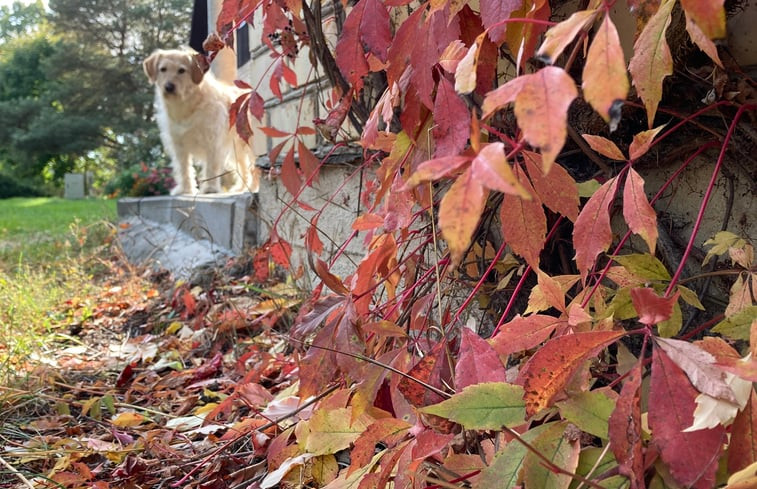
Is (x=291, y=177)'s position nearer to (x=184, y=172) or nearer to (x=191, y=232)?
(x=191, y=232)

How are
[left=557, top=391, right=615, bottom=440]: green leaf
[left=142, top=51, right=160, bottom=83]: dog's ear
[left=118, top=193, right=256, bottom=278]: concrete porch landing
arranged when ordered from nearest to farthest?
1. [left=557, top=391, right=615, bottom=440]: green leaf
2. [left=118, top=193, right=256, bottom=278]: concrete porch landing
3. [left=142, top=51, right=160, bottom=83]: dog's ear

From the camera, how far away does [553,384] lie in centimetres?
64

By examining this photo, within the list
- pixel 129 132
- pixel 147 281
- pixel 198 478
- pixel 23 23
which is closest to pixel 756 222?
pixel 198 478

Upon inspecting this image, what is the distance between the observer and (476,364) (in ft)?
2.45

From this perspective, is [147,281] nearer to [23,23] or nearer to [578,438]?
[578,438]

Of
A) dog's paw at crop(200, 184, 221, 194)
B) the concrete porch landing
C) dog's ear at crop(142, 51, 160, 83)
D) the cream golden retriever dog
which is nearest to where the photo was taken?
the concrete porch landing

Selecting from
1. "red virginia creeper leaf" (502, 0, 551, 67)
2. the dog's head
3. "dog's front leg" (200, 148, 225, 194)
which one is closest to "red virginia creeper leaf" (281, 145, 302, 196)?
"red virginia creeper leaf" (502, 0, 551, 67)

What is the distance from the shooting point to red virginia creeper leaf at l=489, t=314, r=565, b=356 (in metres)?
0.76

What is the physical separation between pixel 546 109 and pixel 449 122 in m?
0.25

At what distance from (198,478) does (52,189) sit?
103ft

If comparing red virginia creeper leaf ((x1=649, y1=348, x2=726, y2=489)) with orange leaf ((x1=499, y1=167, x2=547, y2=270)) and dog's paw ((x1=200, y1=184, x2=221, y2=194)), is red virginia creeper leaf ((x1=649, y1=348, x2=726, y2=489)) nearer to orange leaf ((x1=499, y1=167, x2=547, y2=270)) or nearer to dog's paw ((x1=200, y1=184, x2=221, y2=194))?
orange leaf ((x1=499, y1=167, x2=547, y2=270))

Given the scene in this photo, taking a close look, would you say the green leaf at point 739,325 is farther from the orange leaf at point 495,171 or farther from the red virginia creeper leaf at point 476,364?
the orange leaf at point 495,171

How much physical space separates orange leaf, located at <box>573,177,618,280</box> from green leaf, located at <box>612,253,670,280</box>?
0.37 feet

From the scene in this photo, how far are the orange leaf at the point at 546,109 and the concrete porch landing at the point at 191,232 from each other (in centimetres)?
237
